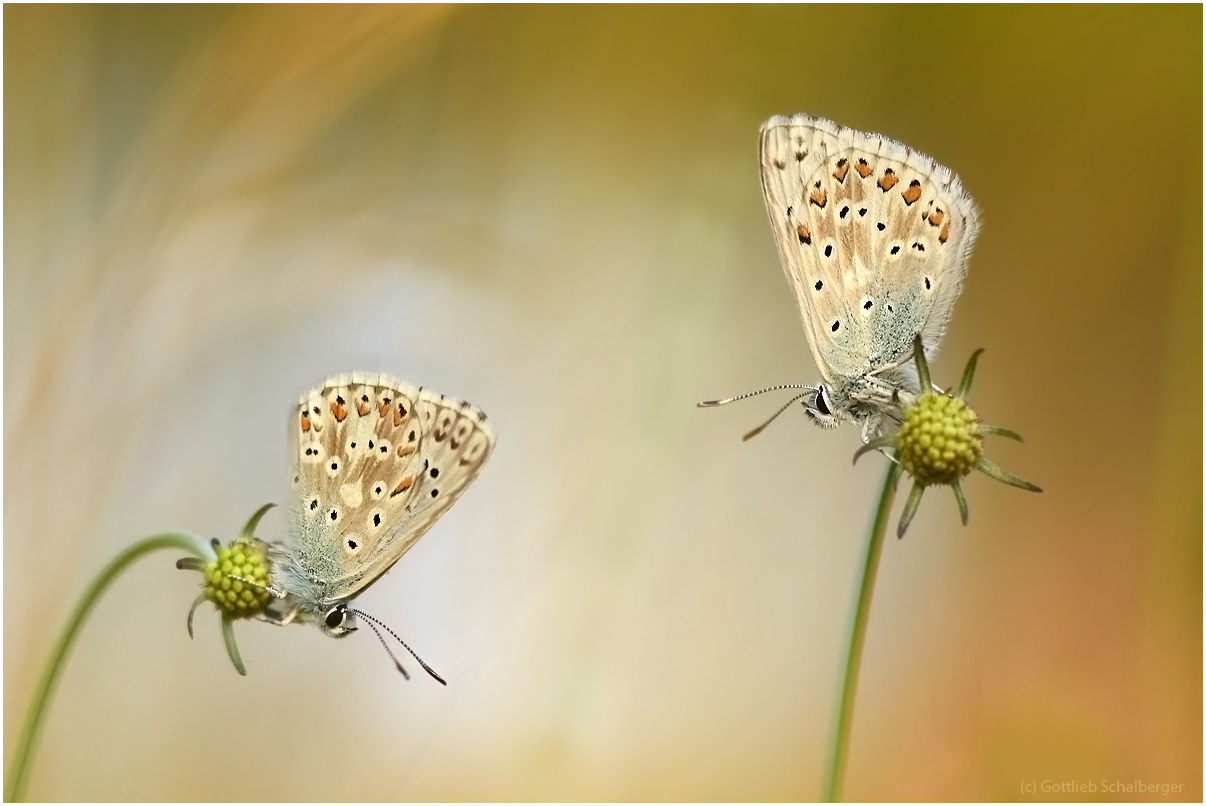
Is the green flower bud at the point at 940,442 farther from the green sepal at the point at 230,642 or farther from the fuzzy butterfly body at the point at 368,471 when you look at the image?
the green sepal at the point at 230,642

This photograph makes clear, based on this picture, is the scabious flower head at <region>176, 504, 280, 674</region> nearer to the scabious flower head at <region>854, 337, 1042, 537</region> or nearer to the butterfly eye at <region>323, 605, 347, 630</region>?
the butterfly eye at <region>323, 605, 347, 630</region>

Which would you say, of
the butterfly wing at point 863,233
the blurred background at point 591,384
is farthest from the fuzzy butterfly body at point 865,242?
the blurred background at point 591,384

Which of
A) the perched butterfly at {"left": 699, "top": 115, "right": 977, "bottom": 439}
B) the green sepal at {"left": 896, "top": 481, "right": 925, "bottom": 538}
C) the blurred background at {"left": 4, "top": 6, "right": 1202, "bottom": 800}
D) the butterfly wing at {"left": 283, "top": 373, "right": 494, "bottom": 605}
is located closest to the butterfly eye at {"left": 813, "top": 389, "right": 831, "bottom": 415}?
the perched butterfly at {"left": 699, "top": 115, "right": 977, "bottom": 439}

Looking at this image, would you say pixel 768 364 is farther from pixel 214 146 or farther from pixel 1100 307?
pixel 214 146

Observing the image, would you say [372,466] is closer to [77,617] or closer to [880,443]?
[77,617]

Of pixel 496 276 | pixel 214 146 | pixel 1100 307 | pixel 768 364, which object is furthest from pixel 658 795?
pixel 214 146

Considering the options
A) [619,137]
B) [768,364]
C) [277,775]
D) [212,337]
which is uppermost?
[619,137]

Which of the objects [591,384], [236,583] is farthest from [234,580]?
[591,384]
